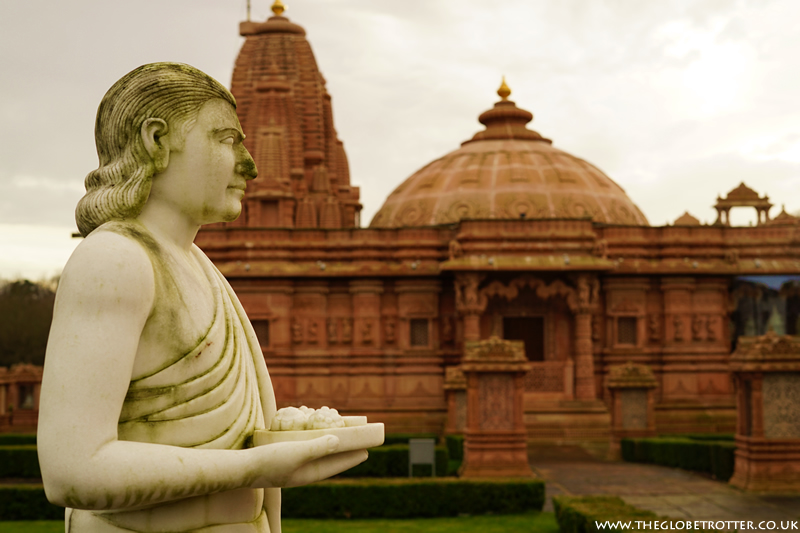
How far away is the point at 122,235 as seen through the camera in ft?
7.08

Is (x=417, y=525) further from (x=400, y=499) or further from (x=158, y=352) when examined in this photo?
(x=158, y=352)

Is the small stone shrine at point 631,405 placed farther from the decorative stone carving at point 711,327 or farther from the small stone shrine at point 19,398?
the small stone shrine at point 19,398

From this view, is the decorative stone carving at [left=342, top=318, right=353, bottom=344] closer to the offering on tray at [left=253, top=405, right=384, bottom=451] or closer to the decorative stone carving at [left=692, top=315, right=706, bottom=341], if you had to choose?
the decorative stone carving at [left=692, top=315, right=706, bottom=341]

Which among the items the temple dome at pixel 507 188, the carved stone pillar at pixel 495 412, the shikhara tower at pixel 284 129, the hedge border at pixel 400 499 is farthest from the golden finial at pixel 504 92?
the hedge border at pixel 400 499

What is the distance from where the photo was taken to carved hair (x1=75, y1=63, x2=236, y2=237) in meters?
2.25

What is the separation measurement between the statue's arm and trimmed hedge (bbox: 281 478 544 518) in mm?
9359

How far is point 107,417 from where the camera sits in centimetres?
201

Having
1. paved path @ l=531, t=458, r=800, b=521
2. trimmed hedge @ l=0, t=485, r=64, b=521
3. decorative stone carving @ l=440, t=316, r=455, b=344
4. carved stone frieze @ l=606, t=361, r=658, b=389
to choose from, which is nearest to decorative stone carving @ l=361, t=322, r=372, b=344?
decorative stone carving @ l=440, t=316, r=455, b=344

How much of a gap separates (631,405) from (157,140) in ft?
60.6

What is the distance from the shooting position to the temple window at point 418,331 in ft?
84.2

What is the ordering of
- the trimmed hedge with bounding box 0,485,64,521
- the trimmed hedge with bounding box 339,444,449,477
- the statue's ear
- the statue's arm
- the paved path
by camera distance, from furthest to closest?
1. the trimmed hedge with bounding box 339,444,449,477
2. the paved path
3. the trimmed hedge with bounding box 0,485,64,521
4. the statue's ear
5. the statue's arm

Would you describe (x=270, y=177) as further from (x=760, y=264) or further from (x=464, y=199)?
(x=760, y=264)

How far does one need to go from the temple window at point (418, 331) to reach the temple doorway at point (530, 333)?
242 cm

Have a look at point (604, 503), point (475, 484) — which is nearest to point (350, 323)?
point (475, 484)
